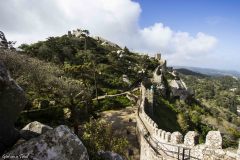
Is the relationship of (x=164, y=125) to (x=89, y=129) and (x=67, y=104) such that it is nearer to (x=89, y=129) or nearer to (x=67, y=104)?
(x=67, y=104)

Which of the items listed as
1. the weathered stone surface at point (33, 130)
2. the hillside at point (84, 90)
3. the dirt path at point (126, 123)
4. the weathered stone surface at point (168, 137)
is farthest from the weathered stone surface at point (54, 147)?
the dirt path at point (126, 123)

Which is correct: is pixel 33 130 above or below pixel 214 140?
above

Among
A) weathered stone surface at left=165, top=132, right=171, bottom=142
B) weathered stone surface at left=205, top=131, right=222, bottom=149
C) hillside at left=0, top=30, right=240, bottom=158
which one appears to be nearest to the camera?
weathered stone surface at left=205, top=131, right=222, bottom=149

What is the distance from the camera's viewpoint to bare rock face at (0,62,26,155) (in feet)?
26.2

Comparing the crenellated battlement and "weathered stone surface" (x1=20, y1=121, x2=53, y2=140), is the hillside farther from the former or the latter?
"weathered stone surface" (x1=20, y1=121, x2=53, y2=140)

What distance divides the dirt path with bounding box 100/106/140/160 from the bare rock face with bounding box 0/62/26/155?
14.4 meters

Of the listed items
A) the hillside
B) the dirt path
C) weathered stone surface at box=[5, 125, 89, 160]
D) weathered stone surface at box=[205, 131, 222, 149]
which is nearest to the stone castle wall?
weathered stone surface at box=[205, 131, 222, 149]

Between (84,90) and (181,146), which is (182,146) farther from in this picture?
(84,90)

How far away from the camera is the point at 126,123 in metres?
28.4

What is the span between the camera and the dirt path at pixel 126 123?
75.9ft

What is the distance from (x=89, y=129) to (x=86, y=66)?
2448 centimetres

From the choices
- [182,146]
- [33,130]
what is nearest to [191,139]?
[182,146]

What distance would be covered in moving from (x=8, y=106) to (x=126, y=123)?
818 inches

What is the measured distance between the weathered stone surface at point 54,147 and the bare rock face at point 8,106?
28.9 inches
